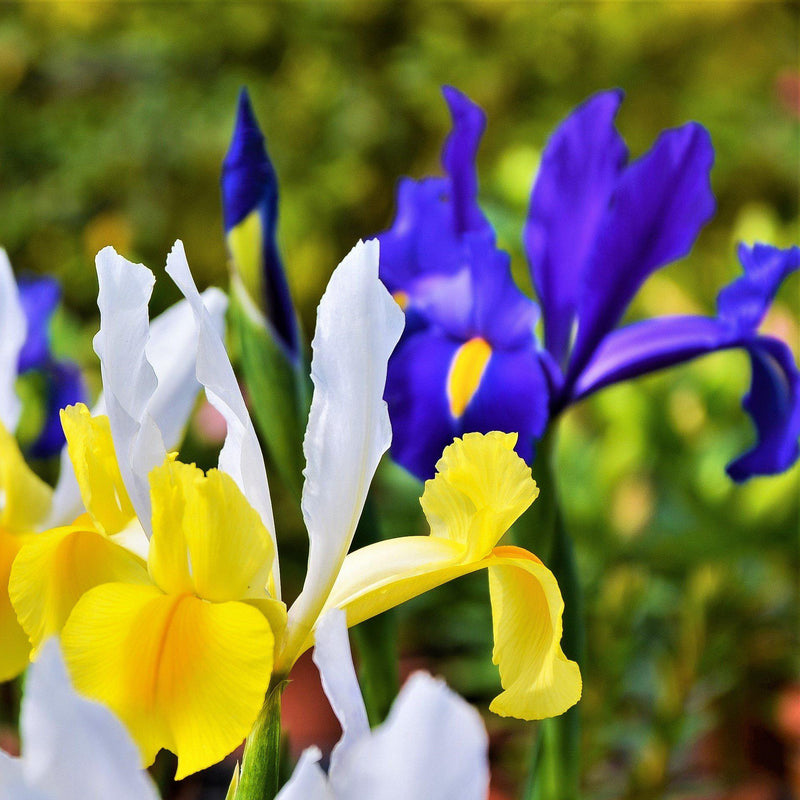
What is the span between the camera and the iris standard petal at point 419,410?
440 mm

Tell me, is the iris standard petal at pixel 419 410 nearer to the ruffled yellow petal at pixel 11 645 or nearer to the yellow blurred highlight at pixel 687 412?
the ruffled yellow petal at pixel 11 645

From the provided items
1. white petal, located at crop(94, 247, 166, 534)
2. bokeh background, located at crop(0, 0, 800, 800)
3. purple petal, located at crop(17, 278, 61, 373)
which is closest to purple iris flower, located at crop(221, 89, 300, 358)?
white petal, located at crop(94, 247, 166, 534)

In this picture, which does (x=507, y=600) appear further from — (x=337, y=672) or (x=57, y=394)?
(x=57, y=394)

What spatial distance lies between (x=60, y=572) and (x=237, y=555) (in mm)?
86

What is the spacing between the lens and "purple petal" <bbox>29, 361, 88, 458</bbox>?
75 centimetres

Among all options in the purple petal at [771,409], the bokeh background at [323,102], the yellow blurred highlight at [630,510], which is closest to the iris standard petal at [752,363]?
the purple petal at [771,409]

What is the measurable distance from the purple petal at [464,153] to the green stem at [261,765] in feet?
0.87

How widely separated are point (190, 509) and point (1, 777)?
0.29 feet

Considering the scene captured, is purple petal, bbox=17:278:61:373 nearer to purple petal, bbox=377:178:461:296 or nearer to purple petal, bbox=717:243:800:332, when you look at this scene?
purple petal, bbox=377:178:461:296

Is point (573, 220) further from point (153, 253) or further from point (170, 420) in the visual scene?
point (153, 253)

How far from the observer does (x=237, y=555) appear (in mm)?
302

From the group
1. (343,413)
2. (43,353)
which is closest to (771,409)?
(343,413)

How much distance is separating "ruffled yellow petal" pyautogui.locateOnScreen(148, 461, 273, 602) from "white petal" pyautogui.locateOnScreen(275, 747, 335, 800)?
6 cm

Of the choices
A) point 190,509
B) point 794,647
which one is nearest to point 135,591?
point 190,509
